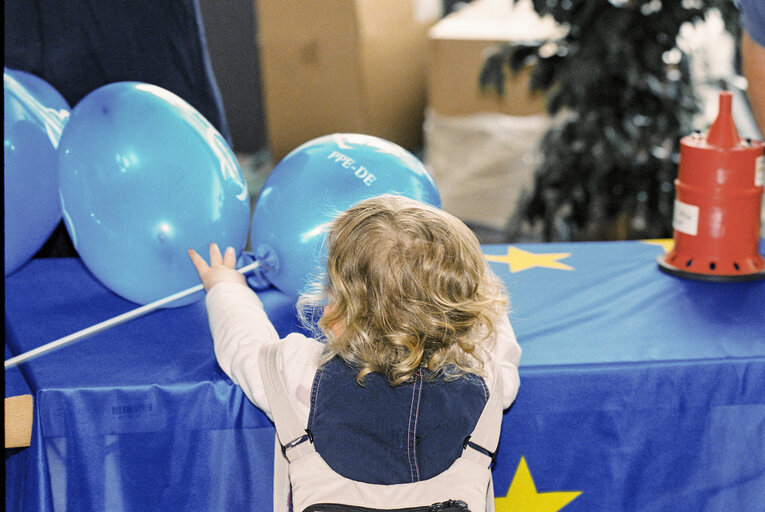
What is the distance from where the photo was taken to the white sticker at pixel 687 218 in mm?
1352

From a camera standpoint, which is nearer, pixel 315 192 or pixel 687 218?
pixel 315 192

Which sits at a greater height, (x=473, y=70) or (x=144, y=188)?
(x=144, y=188)

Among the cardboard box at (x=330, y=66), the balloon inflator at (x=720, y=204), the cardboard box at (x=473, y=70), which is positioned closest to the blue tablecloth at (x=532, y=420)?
the balloon inflator at (x=720, y=204)

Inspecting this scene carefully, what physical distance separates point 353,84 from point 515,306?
8.91 ft

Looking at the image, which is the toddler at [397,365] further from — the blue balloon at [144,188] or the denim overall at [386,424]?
the blue balloon at [144,188]

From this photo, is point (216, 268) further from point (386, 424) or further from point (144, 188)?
point (386, 424)

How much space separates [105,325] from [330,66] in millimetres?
2814

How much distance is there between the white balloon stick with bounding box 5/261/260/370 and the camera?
1131 millimetres

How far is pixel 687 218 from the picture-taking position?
137 cm

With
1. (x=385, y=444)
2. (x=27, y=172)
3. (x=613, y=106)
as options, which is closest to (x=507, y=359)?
(x=385, y=444)

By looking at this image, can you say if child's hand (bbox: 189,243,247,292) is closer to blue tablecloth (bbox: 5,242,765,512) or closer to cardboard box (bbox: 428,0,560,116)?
blue tablecloth (bbox: 5,242,765,512)

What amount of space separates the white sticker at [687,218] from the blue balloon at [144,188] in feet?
2.33

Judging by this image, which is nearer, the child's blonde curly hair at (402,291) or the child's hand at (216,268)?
the child's blonde curly hair at (402,291)

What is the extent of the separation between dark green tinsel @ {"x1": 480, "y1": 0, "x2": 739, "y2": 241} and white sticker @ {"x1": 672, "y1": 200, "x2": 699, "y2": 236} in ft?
3.00
